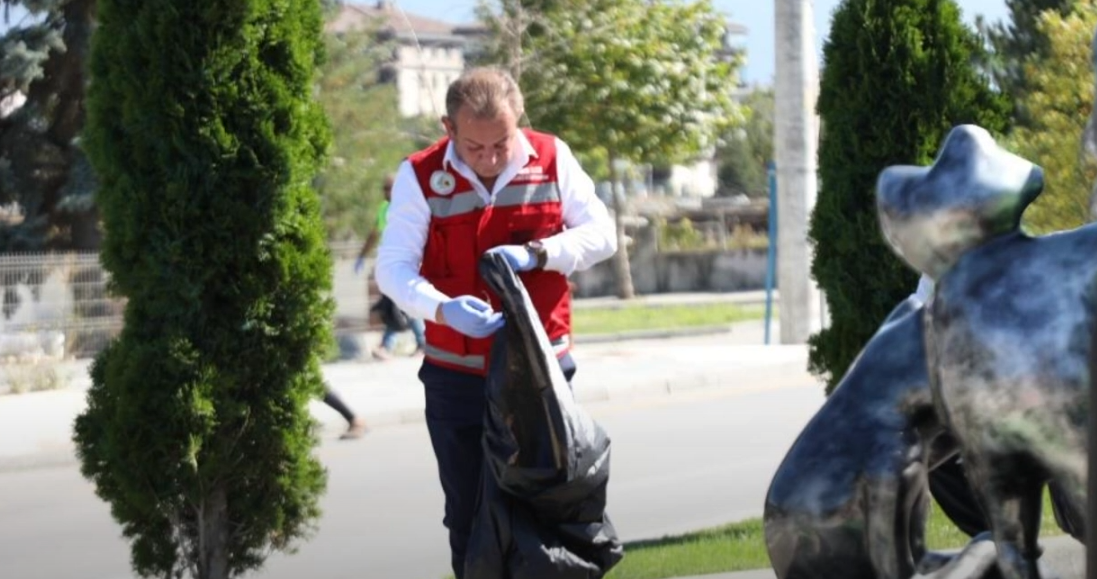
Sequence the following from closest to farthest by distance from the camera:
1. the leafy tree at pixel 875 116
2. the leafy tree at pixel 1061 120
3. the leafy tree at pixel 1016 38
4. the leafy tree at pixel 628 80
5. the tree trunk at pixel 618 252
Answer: the leafy tree at pixel 875 116
the leafy tree at pixel 1061 120
the leafy tree at pixel 1016 38
the leafy tree at pixel 628 80
the tree trunk at pixel 618 252

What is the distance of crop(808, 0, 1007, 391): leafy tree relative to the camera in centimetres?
705

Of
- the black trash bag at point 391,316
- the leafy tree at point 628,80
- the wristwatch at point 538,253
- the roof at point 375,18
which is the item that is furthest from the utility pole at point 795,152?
the wristwatch at point 538,253

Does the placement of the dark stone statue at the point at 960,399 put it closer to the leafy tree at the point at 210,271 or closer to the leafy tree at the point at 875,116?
the leafy tree at the point at 210,271

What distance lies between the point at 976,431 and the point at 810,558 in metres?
0.30

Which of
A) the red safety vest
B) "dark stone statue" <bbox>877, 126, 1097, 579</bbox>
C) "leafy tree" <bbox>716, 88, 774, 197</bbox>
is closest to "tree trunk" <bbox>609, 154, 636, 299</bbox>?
"leafy tree" <bbox>716, 88, 774, 197</bbox>

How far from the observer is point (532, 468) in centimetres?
447

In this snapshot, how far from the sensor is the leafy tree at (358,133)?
95.6ft

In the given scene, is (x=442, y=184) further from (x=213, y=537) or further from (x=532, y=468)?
(x=213, y=537)

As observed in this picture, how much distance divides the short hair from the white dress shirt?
13 centimetres

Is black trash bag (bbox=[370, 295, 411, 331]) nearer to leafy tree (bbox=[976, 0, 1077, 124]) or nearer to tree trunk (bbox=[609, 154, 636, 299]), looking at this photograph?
leafy tree (bbox=[976, 0, 1077, 124])

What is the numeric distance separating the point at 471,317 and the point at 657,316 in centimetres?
2379

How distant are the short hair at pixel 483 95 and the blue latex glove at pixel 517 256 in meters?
0.39

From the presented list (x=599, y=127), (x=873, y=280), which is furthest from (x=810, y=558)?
(x=599, y=127)

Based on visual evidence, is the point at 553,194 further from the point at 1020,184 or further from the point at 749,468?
the point at 749,468
